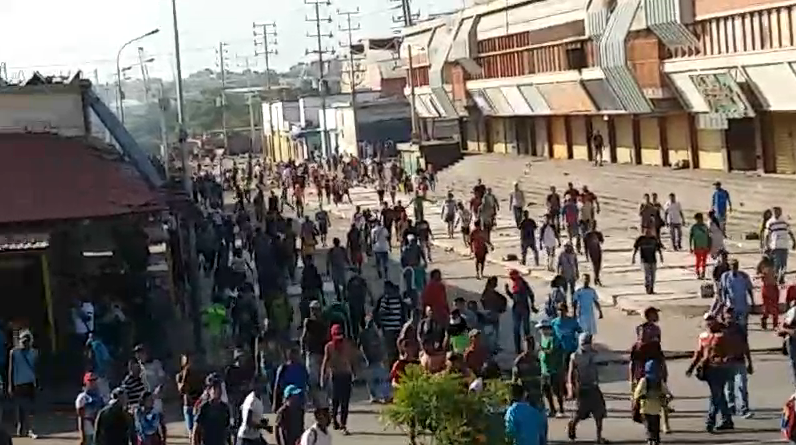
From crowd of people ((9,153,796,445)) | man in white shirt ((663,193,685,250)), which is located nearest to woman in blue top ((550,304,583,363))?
crowd of people ((9,153,796,445))

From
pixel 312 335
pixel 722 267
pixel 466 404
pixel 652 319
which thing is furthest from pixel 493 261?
pixel 466 404

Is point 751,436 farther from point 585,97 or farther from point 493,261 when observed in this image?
point 585,97

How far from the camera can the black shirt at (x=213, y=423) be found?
13.3m

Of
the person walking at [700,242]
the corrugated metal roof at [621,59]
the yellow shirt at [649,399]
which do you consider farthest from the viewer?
the corrugated metal roof at [621,59]

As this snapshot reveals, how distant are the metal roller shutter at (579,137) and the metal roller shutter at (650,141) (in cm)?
702

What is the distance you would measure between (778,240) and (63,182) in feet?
35.7

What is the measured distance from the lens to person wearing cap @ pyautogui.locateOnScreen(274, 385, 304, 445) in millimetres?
13398

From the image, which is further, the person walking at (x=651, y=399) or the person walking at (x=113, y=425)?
the person walking at (x=651, y=399)

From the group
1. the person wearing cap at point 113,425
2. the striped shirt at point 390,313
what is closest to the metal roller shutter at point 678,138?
the striped shirt at point 390,313

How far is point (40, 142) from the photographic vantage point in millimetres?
24812

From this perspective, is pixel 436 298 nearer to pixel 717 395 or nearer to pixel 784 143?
pixel 717 395

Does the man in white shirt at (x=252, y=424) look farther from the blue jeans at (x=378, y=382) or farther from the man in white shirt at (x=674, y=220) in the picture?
the man in white shirt at (x=674, y=220)

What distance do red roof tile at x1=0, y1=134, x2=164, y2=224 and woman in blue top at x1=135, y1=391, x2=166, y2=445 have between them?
8.27 m

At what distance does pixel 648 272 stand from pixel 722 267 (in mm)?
4651
